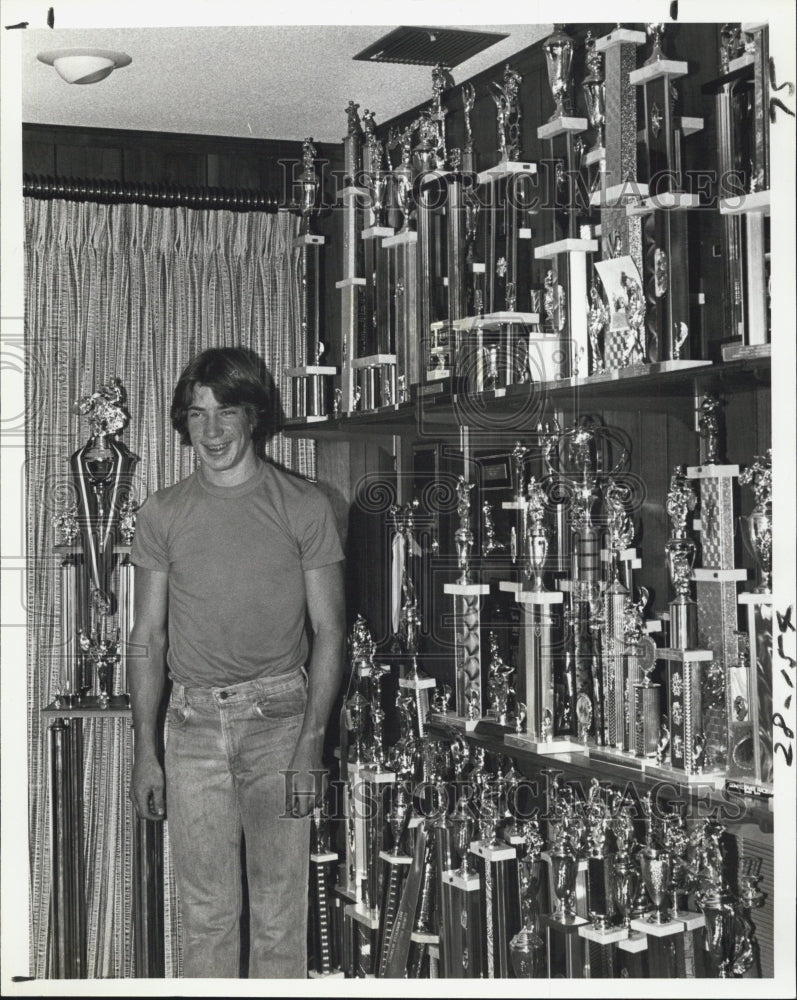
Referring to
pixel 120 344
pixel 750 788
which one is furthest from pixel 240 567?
pixel 750 788

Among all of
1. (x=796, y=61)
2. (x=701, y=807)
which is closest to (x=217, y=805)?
(x=701, y=807)

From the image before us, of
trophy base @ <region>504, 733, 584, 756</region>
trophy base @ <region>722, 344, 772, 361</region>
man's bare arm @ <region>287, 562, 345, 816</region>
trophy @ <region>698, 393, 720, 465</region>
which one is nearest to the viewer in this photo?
trophy base @ <region>722, 344, 772, 361</region>

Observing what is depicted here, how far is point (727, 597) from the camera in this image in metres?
1.86

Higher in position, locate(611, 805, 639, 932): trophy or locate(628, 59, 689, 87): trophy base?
locate(628, 59, 689, 87): trophy base

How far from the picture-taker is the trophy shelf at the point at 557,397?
1.80m

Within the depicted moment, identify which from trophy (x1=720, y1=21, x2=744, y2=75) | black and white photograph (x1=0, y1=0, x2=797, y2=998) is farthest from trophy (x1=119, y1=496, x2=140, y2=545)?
trophy (x1=720, y1=21, x2=744, y2=75)

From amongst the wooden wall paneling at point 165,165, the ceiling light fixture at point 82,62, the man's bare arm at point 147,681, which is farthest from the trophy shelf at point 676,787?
the ceiling light fixture at point 82,62

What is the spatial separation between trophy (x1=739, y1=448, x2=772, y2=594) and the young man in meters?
0.81

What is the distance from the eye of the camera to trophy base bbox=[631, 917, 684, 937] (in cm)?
193

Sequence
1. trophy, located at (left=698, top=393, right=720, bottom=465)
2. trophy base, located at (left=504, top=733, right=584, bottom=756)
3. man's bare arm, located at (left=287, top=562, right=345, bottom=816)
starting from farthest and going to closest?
1. man's bare arm, located at (left=287, top=562, right=345, bottom=816)
2. trophy base, located at (left=504, top=733, right=584, bottom=756)
3. trophy, located at (left=698, top=393, right=720, bottom=465)

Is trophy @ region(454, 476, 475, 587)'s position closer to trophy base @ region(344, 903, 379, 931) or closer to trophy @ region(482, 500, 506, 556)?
trophy @ region(482, 500, 506, 556)

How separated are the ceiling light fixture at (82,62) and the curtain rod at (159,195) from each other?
24 centimetres

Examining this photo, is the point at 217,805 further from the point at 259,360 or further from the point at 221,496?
the point at 259,360

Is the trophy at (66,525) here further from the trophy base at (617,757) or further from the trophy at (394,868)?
the trophy base at (617,757)
